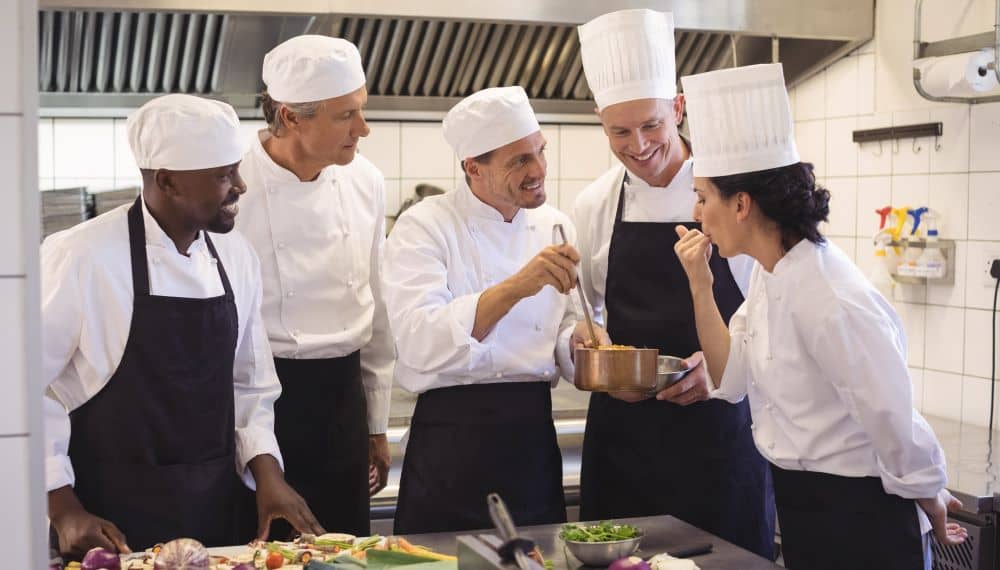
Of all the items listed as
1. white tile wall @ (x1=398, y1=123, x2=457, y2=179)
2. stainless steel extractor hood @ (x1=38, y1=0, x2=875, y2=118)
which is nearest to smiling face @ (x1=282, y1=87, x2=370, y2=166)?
stainless steel extractor hood @ (x1=38, y1=0, x2=875, y2=118)

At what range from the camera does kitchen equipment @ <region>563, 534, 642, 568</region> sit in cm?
198

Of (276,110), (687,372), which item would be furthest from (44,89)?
(687,372)

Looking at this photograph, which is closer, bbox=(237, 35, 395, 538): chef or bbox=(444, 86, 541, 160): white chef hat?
bbox=(444, 86, 541, 160): white chef hat

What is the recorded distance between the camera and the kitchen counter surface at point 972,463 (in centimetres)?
288

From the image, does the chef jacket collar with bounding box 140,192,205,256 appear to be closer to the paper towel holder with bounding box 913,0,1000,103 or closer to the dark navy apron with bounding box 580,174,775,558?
the dark navy apron with bounding box 580,174,775,558

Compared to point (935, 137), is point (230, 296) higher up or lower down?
lower down

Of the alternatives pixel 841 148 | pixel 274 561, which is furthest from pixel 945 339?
pixel 274 561

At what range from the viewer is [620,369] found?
2.34m

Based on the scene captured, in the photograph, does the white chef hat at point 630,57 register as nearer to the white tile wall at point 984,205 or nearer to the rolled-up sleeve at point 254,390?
the rolled-up sleeve at point 254,390

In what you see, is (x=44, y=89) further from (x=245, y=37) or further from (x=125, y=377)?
(x=125, y=377)

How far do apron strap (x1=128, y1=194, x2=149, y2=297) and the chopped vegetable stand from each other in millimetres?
1026

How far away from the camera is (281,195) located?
292 cm

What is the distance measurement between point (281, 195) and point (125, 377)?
802 millimetres

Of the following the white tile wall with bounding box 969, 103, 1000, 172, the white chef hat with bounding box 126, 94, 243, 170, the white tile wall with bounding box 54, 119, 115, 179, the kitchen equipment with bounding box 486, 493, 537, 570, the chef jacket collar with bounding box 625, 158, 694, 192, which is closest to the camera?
the kitchen equipment with bounding box 486, 493, 537, 570
